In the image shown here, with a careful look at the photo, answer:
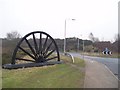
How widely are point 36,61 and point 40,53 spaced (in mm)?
1341

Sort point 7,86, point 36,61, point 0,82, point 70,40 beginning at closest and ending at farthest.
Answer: point 7,86, point 0,82, point 36,61, point 70,40

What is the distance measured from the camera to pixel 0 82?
634 inches

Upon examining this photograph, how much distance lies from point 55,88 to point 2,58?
52.8 feet

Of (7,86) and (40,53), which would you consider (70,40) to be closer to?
(40,53)

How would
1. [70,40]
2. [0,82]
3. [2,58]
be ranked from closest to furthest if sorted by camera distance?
[0,82] → [2,58] → [70,40]

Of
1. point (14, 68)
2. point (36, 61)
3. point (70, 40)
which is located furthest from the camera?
point (70, 40)

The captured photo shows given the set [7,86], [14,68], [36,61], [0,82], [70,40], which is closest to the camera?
[7,86]

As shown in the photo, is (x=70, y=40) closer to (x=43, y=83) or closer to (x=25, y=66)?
(x=25, y=66)

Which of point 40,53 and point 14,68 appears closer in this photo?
point 14,68

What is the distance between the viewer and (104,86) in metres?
17.0

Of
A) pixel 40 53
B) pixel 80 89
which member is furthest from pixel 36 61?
pixel 80 89

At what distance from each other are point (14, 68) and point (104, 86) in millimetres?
9646

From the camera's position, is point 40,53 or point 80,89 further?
point 40,53

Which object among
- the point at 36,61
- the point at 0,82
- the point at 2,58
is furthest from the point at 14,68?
the point at 0,82
